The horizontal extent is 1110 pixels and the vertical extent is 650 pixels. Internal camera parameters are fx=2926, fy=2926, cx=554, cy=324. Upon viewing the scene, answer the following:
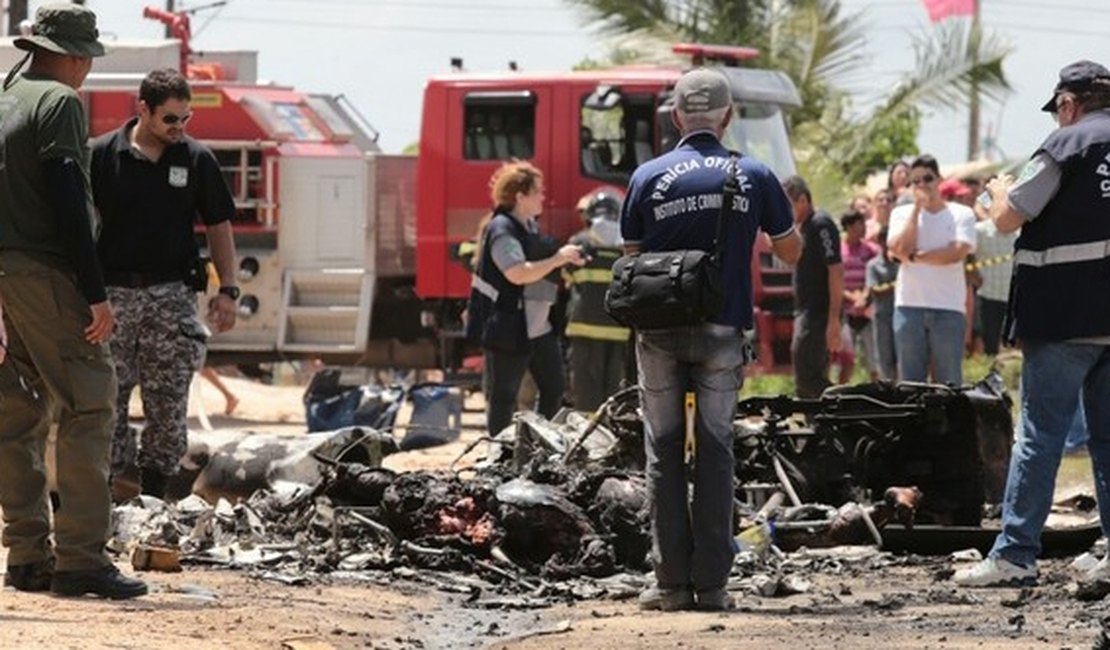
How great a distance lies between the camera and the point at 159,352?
43.1 feet

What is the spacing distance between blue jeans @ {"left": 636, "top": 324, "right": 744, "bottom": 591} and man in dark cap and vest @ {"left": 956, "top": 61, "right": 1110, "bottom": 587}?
1297mm

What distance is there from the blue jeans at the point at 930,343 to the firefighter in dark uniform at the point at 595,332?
1.93m

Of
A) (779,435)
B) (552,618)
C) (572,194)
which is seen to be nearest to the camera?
(552,618)

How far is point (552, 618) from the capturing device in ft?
37.9

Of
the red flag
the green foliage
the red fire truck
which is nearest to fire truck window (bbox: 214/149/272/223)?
the red fire truck

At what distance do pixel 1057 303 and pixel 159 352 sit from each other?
402 cm

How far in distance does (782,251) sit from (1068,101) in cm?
143

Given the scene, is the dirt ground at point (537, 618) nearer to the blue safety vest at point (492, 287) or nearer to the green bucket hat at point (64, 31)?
the green bucket hat at point (64, 31)

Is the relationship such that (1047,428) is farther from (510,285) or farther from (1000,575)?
(510,285)

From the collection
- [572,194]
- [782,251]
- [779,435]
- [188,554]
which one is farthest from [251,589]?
[572,194]

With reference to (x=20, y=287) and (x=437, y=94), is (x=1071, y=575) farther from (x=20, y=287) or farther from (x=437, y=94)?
(x=437, y=94)

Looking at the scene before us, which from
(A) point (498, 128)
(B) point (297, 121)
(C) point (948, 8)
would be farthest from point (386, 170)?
(C) point (948, 8)

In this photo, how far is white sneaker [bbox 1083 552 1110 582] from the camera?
11.6m

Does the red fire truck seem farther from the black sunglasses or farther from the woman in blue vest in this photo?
the black sunglasses
